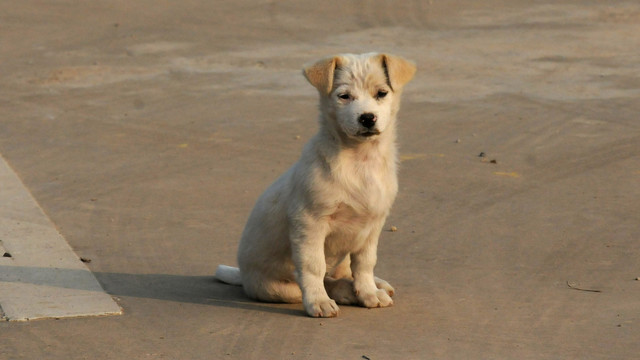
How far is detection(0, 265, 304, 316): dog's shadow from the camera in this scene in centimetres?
665

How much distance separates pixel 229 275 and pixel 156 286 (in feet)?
1.42

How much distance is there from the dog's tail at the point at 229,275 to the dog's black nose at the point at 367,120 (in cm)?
137

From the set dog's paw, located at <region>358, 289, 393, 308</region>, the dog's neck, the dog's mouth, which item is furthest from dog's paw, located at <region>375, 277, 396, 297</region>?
the dog's mouth

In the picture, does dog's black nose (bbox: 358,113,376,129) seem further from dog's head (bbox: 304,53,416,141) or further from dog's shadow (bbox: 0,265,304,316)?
dog's shadow (bbox: 0,265,304,316)

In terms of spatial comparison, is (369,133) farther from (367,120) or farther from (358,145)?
(358,145)

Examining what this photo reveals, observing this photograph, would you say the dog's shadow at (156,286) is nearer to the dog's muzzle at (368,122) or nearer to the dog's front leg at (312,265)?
the dog's front leg at (312,265)

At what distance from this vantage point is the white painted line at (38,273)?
6398 mm

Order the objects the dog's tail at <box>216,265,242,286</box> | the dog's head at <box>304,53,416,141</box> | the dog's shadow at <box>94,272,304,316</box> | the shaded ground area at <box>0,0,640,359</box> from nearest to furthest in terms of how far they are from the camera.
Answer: the shaded ground area at <box>0,0,640,359</box>, the dog's head at <box>304,53,416,141</box>, the dog's shadow at <box>94,272,304,316</box>, the dog's tail at <box>216,265,242,286</box>

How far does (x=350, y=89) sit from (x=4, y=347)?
218 cm

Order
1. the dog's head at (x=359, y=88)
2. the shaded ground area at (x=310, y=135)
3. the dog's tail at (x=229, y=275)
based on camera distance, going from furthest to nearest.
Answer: the dog's tail at (x=229, y=275) → the dog's head at (x=359, y=88) → the shaded ground area at (x=310, y=135)

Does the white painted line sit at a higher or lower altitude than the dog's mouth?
lower

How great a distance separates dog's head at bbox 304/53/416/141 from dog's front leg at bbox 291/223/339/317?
56 centimetres

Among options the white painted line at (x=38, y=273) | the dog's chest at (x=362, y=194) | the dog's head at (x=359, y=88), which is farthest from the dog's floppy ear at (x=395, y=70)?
the white painted line at (x=38, y=273)

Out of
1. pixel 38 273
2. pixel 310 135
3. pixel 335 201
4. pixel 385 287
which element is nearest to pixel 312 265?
pixel 335 201
